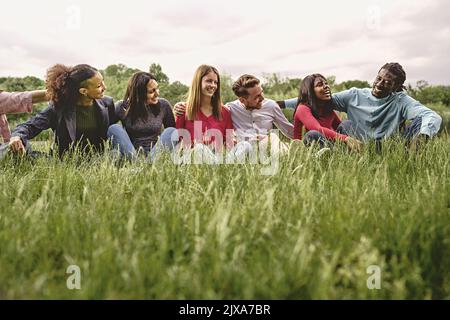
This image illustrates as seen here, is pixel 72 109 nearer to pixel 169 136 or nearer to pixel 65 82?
pixel 65 82

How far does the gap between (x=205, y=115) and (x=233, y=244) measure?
2.33m

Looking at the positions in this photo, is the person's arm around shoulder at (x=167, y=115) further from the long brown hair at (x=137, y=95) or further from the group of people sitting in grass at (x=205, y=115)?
the long brown hair at (x=137, y=95)

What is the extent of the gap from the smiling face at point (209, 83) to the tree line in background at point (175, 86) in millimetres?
4376

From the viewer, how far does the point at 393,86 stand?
13.0ft

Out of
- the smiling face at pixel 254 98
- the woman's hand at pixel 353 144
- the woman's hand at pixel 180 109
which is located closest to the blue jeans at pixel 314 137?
the woman's hand at pixel 353 144

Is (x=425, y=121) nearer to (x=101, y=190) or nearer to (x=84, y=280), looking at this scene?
(x=101, y=190)

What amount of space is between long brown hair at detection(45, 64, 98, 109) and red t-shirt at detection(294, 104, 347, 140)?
1783 mm

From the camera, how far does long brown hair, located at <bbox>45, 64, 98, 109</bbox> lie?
3621mm

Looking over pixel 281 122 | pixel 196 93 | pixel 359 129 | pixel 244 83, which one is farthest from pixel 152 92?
pixel 359 129

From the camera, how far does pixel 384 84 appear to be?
3938mm

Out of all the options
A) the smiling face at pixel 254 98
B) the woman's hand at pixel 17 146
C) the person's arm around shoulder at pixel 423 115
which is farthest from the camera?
the smiling face at pixel 254 98

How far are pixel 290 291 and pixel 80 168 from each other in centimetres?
203

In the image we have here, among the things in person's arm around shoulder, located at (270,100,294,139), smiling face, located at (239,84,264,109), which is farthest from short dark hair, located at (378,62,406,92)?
smiling face, located at (239,84,264,109)

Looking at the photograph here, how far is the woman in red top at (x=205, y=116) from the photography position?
384 centimetres
